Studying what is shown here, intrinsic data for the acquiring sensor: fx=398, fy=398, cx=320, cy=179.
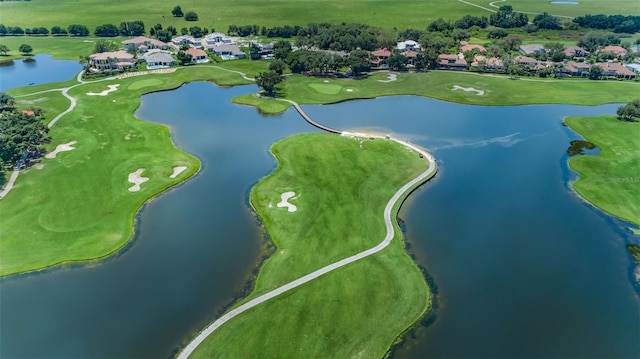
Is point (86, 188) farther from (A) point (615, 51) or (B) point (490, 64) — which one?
(A) point (615, 51)

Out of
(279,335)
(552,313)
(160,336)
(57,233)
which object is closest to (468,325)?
(552,313)

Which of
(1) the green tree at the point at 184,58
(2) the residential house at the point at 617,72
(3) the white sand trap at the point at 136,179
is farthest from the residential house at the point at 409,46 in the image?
(3) the white sand trap at the point at 136,179

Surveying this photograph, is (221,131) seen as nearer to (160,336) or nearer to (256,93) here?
(256,93)

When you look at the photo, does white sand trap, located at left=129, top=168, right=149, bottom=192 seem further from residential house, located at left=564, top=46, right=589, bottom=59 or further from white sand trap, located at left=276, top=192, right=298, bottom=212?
residential house, located at left=564, top=46, right=589, bottom=59

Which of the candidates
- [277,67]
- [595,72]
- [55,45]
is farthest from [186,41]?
[595,72]

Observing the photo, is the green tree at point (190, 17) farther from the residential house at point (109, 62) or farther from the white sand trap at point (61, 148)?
the white sand trap at point (61, 148)

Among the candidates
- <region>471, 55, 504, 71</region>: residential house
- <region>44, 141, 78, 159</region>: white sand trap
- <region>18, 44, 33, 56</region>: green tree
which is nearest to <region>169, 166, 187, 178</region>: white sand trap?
<region>44, 141, 78, 159</region>: white sand trap
